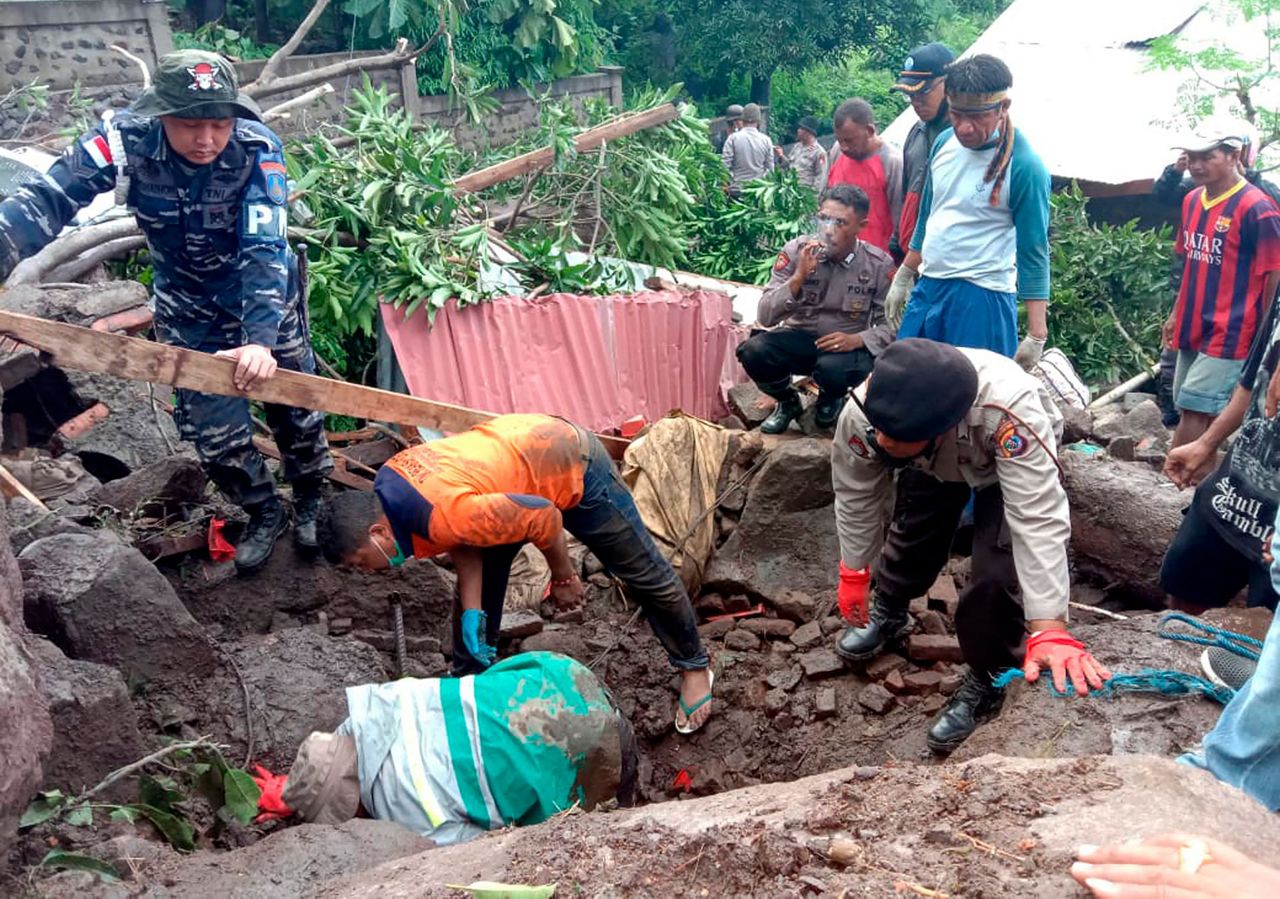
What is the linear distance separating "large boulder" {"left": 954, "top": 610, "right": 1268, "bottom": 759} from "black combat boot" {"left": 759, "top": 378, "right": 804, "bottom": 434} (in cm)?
281

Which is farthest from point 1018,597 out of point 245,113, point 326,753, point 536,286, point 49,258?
point 49,258

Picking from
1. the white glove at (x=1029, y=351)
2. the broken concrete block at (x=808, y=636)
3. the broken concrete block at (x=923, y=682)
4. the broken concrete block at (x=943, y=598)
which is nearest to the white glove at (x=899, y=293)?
the white glove at (x=1029, y=351)

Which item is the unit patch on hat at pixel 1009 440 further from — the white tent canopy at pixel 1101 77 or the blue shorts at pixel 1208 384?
the white tent canopy at pixel 1101 77

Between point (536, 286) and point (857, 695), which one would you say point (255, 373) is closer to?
point (857, 695)

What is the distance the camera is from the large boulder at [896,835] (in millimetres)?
1819

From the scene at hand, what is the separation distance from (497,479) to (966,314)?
2.49m

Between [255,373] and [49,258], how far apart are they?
115 inches

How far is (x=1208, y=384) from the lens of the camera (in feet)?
19.2

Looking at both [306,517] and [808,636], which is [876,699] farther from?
[306,517]

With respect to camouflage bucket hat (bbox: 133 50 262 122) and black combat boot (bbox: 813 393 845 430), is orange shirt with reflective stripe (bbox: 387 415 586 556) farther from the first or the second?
black combat boot (bbox: 813 393 845 430)

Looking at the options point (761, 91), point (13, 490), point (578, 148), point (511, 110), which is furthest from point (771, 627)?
point (761, 91)

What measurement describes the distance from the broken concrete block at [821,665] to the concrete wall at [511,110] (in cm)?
794

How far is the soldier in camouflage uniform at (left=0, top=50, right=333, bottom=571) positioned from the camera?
149 inches

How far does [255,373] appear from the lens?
3740mm
